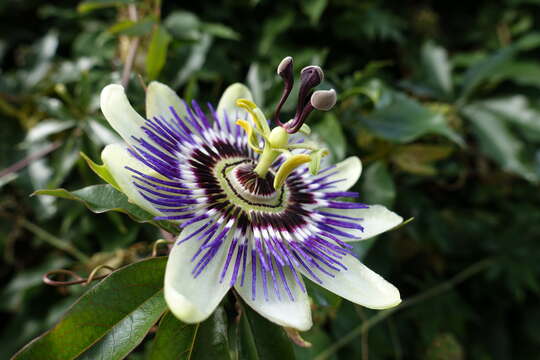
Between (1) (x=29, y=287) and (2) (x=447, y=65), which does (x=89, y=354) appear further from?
(2) (x=447, y=65)

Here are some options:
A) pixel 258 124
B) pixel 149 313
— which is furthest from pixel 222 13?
pixel 149 313

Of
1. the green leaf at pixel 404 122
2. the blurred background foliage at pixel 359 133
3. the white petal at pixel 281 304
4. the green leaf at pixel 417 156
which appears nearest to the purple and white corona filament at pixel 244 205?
the white petal at pixel 281 304

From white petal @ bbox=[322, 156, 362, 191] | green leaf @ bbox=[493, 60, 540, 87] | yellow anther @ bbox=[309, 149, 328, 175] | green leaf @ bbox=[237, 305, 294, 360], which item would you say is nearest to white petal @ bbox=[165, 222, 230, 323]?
green leaf @ bbox=[237, 305, 294, 360]

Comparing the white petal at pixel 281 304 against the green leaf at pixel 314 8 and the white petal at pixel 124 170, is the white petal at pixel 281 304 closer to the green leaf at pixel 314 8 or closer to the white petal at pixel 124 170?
the white petal at pixel 124 170

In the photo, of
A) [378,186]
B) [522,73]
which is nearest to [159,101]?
[378,186]

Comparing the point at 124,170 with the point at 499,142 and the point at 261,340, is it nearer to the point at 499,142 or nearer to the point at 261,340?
the point at 261,340

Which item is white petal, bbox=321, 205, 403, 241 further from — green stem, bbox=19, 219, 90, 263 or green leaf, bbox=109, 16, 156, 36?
green stem, bbox=19, 219, 90, 263
